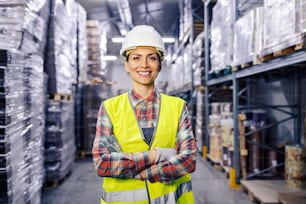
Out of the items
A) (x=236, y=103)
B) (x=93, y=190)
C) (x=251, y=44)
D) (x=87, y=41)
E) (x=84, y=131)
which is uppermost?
(x=87, y=41)

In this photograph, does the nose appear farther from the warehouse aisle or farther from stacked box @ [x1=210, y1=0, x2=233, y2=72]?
stacked box @ [x1=210, y1=0, x2=233, y2=72]

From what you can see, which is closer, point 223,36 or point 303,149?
point 303,149

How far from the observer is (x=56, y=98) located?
542 cm

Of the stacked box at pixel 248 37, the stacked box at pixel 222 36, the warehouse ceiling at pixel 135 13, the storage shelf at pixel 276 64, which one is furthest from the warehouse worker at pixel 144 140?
the warehouse ceiling at pixel 135 13

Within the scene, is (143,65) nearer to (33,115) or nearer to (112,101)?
(112,101)

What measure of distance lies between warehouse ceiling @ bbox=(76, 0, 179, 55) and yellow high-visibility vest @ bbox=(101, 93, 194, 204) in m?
9.63

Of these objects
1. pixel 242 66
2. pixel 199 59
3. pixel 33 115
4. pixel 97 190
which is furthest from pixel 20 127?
pixel 199 59

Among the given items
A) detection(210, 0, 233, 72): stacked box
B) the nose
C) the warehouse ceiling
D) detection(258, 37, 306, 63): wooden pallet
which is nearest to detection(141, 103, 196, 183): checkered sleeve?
the nose

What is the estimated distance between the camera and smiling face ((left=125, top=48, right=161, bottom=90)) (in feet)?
5.89

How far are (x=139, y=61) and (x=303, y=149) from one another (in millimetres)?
3253

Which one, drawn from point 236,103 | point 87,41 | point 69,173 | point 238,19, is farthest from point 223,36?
point 87,41

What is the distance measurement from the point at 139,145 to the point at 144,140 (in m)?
0.04

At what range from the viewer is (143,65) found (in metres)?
1.78

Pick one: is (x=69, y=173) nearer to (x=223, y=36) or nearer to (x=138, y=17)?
(x=223, y=36)
